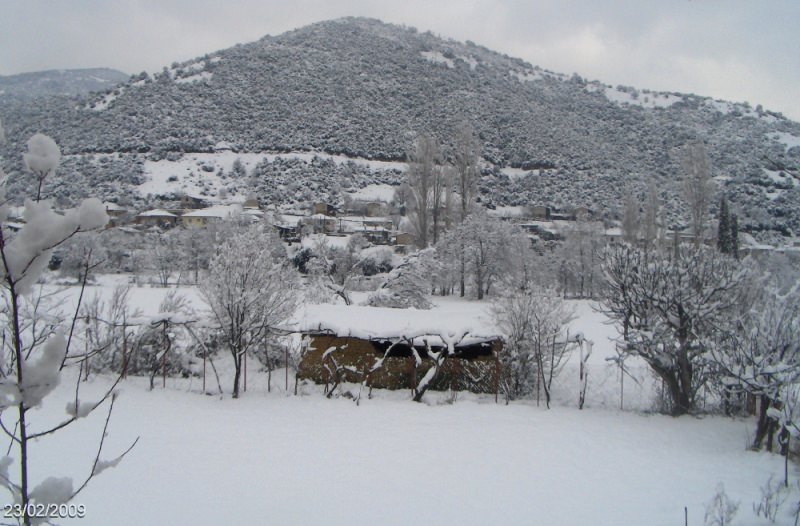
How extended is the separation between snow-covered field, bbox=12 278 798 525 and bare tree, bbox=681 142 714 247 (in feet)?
81.1

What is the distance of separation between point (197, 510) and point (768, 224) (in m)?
62.6

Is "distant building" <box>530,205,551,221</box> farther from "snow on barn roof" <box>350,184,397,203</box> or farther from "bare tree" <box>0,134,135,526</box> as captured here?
"bare tree" <box>0,134,135,526</box>

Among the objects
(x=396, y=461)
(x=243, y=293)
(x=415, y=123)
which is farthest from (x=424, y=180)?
(x=415, y=123)

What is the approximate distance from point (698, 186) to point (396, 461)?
3134 centimetres

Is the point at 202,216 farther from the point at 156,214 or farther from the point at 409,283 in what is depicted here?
the point at 409,283

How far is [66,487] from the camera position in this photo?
1798 millimetres

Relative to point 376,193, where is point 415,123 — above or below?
above

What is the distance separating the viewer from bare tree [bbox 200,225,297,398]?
33.4ft

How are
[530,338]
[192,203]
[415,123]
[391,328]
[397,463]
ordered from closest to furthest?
1. [397,463]
2. [530,338]
3. [391,328]
4. [192,203]
5. [415,123]

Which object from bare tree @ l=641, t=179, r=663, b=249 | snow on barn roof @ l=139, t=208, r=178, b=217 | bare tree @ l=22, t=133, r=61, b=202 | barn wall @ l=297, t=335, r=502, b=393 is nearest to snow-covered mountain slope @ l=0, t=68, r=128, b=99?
snow on barn roof @ l=139, t=208, r=178, b=217

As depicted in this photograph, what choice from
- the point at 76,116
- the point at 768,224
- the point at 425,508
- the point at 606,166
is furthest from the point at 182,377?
the point at 76,116

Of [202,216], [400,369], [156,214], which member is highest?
[156,214]

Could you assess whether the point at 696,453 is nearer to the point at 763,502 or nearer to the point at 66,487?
the point at 763,502

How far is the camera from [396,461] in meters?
6.77
